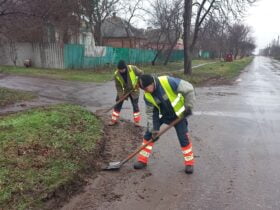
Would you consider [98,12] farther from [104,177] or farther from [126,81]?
[104,177]

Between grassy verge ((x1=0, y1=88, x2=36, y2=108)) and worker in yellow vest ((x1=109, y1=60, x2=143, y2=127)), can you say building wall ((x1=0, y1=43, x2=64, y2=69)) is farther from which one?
worker in yellow vest ((x1=109, y1=60, x2=143, y2=127))

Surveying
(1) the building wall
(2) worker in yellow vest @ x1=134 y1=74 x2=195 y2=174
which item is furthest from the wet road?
(1) the building wall

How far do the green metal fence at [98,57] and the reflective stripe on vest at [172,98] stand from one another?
63.2 feet

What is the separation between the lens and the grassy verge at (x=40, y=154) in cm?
438

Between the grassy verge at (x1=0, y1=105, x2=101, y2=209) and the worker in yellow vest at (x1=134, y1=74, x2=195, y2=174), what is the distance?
107cm

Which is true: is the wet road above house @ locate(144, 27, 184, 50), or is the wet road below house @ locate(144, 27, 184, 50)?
below

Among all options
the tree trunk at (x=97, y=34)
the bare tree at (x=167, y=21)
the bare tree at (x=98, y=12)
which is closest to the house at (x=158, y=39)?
the bare tree at (x=167, y=21)

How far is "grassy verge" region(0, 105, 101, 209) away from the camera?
A: 438 centimetres

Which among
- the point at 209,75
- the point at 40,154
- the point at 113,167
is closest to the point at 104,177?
the point at 113,167

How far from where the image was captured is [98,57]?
2705 centimetres

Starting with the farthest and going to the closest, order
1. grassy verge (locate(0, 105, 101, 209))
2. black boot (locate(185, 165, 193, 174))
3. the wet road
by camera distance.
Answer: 1. black boot (locate(185, 165, 193, 174))
2. the wet road
3. grassy verge (locate(0, 105, 101, 209))

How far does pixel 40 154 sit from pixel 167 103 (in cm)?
199

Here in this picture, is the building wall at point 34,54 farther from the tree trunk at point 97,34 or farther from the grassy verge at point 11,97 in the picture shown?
the grassy verge at point 11,97

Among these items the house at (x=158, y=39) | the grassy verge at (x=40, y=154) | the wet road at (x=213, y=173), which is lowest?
the wet road at (x=213, y=173)
